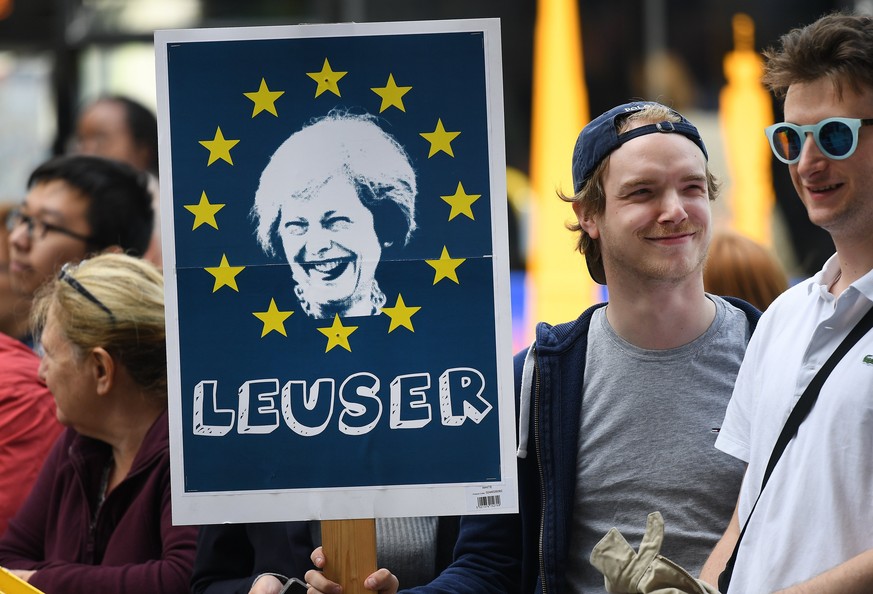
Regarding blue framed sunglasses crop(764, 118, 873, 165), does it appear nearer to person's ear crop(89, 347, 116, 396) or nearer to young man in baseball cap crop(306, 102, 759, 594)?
young man in baseball cap crop(306, 102, 759, 594)

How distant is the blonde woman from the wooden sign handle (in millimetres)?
856

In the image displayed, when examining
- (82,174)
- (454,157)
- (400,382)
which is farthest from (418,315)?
(82,174)

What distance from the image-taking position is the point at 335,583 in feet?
8.79

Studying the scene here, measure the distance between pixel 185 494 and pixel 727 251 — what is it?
204 centimetres

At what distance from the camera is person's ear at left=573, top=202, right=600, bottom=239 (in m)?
3.11

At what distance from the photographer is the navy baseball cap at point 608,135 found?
2966 millimetres

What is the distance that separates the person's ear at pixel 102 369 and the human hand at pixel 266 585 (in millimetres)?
908

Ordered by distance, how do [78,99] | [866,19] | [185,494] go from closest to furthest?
[866,19], [185,494], [78,99]

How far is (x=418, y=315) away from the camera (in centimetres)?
273

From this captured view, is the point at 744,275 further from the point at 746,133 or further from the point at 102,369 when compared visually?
the point at 746,133

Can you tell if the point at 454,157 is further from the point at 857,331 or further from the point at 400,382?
→ the point at 857,331

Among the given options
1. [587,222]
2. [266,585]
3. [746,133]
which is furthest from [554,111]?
[266,585]

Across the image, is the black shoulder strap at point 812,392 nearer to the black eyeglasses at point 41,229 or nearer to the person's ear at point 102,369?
the person's ear at point 102,369

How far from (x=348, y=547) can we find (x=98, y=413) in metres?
1.17
